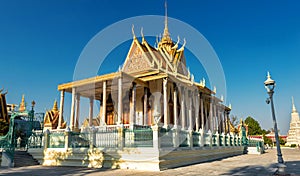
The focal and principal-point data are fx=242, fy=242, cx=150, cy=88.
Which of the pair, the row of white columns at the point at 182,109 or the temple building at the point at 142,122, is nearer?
the temple building at the point at 142,122

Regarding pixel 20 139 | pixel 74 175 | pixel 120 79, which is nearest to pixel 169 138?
pixel 74 175

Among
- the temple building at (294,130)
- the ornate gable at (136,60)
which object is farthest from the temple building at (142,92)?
the temple building at (294,130)

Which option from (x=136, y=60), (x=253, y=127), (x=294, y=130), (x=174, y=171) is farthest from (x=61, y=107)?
(x=294, y=130)

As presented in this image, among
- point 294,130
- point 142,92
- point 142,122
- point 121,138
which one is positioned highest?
point 142,92

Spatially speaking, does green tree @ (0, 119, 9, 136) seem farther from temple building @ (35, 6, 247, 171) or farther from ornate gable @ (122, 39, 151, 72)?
ornate gable @ (122, 39, 151, 72)

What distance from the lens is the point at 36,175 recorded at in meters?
7.65

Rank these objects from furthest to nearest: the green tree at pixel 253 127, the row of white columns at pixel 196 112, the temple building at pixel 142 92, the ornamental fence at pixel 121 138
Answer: the green tree at pixel 253 127
the row of white columns at pixel 196 112
the temple building at pixel 142 92
the ornamental fence at pixel 121 138

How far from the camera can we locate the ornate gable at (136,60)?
16.6 meters

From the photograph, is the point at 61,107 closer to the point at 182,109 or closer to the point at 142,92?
the point at 142,92

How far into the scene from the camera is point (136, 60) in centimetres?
1741

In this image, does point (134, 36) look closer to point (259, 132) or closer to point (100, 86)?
point (100, 86)

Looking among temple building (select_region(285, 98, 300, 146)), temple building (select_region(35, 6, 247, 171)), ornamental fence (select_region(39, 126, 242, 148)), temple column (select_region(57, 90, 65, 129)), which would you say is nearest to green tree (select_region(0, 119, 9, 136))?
temple building (select_region(35, 6, 247, 171))

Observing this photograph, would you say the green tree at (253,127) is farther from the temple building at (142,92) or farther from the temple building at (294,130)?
the temple building at (142,92)

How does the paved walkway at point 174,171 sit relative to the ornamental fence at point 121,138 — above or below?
below
